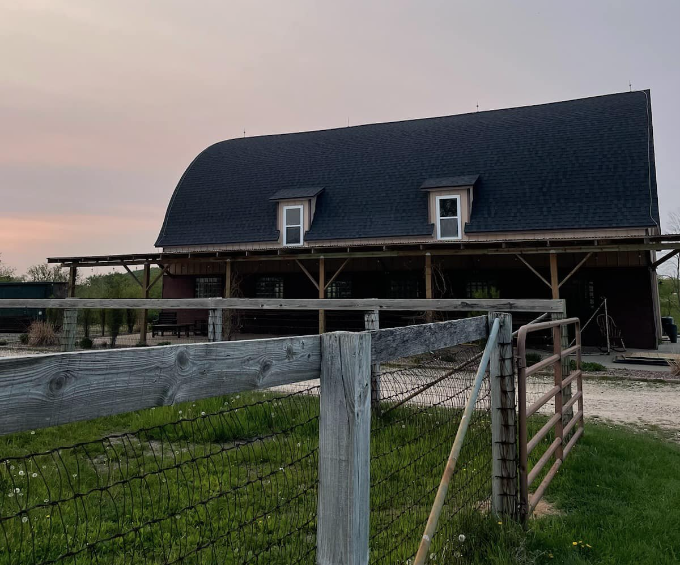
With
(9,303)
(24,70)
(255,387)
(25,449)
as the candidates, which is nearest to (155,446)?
(25,449)

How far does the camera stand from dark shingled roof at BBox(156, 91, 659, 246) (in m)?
18.1

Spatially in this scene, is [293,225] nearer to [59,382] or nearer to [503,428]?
[503,428]

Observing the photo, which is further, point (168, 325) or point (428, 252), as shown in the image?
point (168, 325)

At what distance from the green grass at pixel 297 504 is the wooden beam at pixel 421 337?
0.57m

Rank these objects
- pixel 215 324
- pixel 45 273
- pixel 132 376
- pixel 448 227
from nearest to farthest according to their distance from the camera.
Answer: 1. pixel 132 376
2. pixel 215 324
3. pixel 448 227
4. pixel 45 273

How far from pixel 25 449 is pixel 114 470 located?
1267mm

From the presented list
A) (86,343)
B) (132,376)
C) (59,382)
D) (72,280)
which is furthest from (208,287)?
(59,382)

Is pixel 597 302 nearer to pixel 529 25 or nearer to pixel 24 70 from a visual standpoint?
pixel 529 25

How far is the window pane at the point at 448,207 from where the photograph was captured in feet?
63.8

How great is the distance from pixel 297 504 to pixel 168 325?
17755 millimetres

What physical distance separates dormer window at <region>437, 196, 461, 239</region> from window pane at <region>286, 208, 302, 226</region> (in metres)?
5.97

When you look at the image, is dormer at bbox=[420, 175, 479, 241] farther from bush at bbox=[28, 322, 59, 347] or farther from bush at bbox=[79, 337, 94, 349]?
bush at bbox=[28, 322, 59, 347]

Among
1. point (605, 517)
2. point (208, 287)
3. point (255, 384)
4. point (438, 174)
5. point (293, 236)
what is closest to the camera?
point (255, 384)

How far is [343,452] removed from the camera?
1896 millimetres
